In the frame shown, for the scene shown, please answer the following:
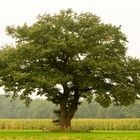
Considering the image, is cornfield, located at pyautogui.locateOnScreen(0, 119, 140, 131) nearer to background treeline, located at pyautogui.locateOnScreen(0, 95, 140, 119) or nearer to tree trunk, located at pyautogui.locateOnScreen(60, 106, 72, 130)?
tree trunk, located at pyautogui.locateOnScreen(60, 106, 72, 130)

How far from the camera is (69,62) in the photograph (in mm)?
51625

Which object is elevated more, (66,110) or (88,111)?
(88,111)

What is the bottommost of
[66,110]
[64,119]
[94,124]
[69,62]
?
[64,119]

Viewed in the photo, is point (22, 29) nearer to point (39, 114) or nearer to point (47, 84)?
point (47, 84)

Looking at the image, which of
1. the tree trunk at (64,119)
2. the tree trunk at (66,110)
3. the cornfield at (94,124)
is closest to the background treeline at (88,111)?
the cornfield at (94,124)

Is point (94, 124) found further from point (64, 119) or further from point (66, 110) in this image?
point (64, 119)

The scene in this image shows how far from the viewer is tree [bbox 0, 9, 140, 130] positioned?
50.1 metres

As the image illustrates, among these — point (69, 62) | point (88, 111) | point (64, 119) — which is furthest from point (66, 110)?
point (88, 111)

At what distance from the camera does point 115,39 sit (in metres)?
53.3

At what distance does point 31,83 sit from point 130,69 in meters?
11.0

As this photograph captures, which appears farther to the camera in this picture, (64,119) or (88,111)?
(88,111)

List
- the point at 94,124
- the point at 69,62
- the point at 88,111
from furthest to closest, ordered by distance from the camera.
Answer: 1. the point at 88,111
2. the point at 94,124
3. the point at 69,62

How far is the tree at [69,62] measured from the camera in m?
50.1

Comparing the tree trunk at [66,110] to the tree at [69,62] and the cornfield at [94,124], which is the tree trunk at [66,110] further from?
the cornfield at [94,124]
